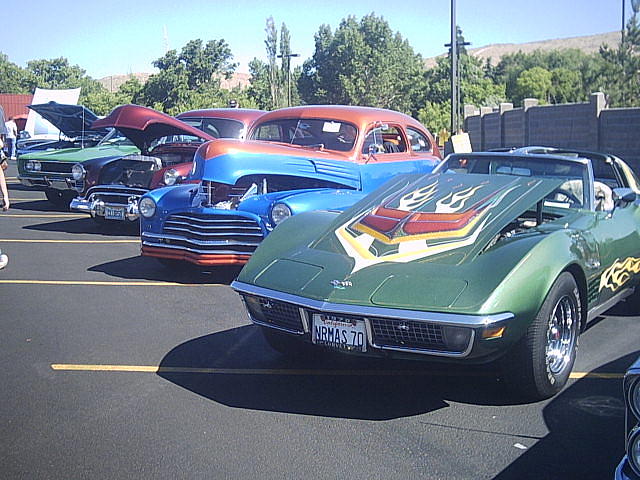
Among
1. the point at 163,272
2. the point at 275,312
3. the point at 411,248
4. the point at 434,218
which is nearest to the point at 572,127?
the point at 163,272

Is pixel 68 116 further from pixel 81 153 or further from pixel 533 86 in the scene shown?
pixel 533 86

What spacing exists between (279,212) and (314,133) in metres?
2.22

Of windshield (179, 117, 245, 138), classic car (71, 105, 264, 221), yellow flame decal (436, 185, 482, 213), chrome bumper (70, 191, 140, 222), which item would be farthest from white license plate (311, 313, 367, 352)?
windshield (179, 117, 245, 138)

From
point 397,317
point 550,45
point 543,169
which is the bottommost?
point 397,317

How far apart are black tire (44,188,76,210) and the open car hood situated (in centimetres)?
1069

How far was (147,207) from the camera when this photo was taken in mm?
8062

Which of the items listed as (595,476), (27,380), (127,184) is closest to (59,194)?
(127,184)

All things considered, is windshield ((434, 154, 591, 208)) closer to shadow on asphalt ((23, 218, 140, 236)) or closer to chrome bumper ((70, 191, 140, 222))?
chrome bumper ((70, 191, 140, 222))

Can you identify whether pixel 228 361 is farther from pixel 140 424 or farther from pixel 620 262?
pixel 620 262

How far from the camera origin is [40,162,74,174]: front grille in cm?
1365

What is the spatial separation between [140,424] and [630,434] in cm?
252

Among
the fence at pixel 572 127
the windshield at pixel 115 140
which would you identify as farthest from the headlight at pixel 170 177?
the fence at pixel 572 127

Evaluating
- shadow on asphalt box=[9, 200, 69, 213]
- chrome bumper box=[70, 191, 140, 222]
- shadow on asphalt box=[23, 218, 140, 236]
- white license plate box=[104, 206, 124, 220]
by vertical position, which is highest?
chrome bumper box=[70, 191, 140, 222]

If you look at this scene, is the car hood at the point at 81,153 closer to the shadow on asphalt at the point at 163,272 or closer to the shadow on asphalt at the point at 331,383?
the shadow on asphalt at the point at 163,272
